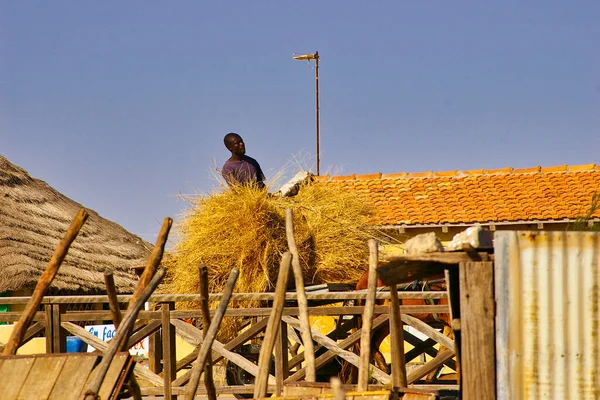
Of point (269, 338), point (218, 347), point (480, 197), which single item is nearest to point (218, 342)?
point (218, 347)

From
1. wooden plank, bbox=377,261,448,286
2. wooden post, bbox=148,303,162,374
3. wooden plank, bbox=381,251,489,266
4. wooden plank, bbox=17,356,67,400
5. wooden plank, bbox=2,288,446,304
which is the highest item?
wooden plank, bbox=381,251,489,266

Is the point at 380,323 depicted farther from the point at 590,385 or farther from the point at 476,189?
the point at 476,189

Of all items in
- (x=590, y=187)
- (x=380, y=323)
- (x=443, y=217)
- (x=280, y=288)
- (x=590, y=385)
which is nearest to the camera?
(x=590, y=385)

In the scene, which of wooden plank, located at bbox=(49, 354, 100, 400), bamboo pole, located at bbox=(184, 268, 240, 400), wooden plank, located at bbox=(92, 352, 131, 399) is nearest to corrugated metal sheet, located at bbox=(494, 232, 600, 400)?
bamboo pole, located at bbox=(184, 268, 240, 400)

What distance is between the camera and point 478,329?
5414 millimetres

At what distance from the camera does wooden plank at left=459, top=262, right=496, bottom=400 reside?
5402 millimetres

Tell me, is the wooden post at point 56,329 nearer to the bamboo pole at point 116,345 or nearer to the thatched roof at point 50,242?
the bamboo pole at point 116,345

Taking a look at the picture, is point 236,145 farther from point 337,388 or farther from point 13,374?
point 337,388

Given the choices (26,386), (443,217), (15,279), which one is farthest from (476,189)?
(26,386)

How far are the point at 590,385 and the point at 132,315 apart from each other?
9.17 feet

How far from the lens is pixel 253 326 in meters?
9.10

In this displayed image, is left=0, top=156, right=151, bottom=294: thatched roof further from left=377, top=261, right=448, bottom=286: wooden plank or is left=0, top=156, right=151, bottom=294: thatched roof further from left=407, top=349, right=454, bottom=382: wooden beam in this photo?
left=377, top=261, right=448, bottom=286: wooden plank

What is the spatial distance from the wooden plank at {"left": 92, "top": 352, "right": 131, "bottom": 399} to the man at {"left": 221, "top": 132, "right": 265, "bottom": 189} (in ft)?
13.8

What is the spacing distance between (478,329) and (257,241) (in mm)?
4198
